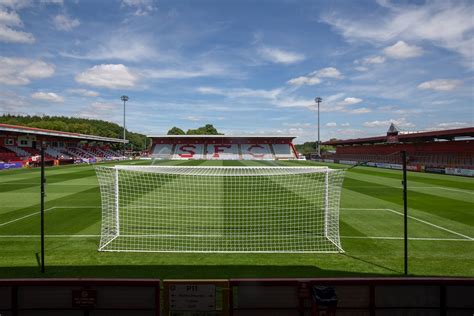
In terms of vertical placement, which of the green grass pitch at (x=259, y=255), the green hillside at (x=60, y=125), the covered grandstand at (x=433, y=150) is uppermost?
the green hillside at (x=60, y=125)

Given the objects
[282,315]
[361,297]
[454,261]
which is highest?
[361,297]

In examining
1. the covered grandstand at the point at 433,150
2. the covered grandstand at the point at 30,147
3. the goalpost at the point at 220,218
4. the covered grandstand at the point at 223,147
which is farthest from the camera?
the covered grandstand at the point at 223,147

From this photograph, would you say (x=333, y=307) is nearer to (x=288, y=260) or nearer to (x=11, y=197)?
(x=288, y=260)

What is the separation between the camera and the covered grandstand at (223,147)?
229ft

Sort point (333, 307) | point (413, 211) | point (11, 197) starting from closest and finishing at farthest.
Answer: point (333, 307) < point (413, 211) < point (11, 197)

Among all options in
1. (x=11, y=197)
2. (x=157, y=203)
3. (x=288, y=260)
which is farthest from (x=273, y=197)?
(x=11, y=197)

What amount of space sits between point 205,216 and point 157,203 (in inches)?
136

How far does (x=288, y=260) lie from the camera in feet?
24.1

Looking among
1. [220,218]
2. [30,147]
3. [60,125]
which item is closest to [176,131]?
[60,125]

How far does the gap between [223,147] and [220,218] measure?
201ft

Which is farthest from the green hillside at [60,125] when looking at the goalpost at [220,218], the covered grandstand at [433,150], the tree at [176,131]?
the goalpost at [220,218]

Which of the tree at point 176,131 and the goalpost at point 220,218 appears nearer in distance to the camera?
the goalpost at point 220,218

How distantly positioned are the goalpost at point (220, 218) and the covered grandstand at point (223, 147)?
52.5 m

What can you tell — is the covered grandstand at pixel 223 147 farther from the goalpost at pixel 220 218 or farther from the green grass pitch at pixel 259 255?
the green grass pitch at pixel 259 255
